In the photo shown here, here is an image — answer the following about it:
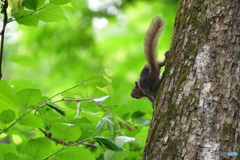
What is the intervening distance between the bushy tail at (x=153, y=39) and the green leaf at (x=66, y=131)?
46.8 inches

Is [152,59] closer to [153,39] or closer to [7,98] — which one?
[153,39]

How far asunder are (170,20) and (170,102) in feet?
10.1

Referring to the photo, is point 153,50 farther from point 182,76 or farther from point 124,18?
point 124,18

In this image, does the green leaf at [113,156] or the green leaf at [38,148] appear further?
the green leaf at [113,156]

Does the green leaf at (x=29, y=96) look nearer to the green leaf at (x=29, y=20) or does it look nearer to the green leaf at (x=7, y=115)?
the green leaf at (x=7, y=115)

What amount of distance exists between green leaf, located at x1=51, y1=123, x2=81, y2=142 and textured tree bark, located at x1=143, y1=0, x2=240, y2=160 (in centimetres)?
37

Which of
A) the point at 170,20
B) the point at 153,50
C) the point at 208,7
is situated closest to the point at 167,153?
the point at 208,7

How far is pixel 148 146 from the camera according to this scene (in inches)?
51.1

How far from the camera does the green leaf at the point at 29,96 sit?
4.08 feet

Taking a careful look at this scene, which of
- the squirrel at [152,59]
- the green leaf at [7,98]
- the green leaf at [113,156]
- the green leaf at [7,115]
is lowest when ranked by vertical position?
the green leaf at [113,156]

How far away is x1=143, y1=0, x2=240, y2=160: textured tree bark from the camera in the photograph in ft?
3.67

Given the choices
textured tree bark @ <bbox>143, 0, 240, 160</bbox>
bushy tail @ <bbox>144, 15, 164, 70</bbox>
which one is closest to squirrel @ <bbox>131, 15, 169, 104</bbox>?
bushy tail @ <bbox>144, 15, 164, 70</bbox>

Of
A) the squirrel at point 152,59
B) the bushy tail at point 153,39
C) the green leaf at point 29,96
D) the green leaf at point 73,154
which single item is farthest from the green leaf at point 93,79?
the bushy tail at point 153,39

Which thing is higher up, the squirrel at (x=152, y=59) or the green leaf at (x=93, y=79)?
the squirrel at (x=152, y=59)
